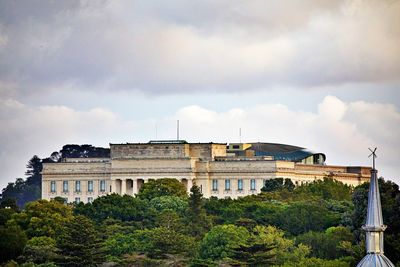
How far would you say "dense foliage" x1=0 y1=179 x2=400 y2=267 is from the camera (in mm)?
150375

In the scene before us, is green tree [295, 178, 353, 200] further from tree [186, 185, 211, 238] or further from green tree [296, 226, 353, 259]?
green tree [296, 226, 353, 259]

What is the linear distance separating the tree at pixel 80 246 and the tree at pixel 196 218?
11.5 m

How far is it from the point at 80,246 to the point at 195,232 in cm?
1534

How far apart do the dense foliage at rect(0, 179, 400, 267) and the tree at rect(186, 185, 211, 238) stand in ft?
0.24

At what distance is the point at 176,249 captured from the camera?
158000 millimetres

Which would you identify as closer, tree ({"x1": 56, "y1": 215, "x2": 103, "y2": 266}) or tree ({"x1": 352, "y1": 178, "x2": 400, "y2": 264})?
tree ({"x1": 352, "y1": 178, "x2": 400, "y2": 264})

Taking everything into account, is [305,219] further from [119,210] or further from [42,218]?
[42,218]

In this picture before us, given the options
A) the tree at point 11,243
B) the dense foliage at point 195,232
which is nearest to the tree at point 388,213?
the dense foliage at point 195,232

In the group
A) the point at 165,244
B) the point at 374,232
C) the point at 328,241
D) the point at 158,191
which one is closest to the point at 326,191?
the point at 158,191

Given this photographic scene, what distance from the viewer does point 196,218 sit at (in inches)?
6747

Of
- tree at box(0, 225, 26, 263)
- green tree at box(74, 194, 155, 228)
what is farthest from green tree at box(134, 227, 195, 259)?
green tree at box(74, 194, 155, 228)

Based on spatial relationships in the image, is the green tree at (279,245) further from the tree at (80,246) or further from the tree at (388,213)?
the tree at (80,246)

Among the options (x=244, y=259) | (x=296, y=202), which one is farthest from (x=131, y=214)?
(x=244, y=259)

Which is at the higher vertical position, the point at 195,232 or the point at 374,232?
the point at 195,232
